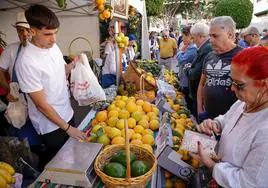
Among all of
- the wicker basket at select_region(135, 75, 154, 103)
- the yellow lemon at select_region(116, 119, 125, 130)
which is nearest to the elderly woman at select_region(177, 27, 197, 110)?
the wicker basket at select_region(135, 75, 154, 103)

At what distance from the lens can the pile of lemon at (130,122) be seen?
6.81 ft

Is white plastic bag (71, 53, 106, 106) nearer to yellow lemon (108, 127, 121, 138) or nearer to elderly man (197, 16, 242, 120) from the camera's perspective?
yellow lemon (108, 127, 121, 138)

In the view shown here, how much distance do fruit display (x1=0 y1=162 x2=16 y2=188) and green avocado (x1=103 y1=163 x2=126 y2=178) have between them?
2.07 feet

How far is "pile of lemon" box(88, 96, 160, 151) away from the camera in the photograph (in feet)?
6.81

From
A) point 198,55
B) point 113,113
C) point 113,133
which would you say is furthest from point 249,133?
point 198,55

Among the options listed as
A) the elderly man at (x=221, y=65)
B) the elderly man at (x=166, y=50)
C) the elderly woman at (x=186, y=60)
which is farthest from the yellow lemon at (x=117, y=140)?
the elderly man at (x=166, y=50)

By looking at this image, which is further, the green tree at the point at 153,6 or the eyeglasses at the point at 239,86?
the green tree at the point at 153,6

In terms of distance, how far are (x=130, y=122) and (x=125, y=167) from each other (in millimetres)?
891

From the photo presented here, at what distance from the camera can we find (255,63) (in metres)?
1.37

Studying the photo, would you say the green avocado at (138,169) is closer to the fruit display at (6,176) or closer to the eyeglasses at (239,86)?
the eyeglasses at (239,86)

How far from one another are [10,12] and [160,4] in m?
7.46

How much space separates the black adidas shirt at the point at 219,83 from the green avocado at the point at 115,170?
1.78 metres

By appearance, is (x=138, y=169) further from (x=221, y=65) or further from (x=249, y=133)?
(x=221, y=65)

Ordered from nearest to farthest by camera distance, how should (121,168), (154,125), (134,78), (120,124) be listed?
(121,168), (120,124), (154,125), (134,78)
